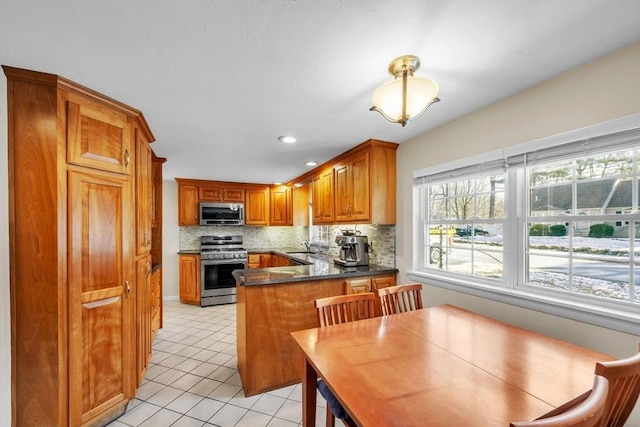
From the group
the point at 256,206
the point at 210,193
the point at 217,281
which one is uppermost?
the point at 210,193

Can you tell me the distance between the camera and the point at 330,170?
364cm

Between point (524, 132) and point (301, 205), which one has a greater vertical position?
point (524, 132)

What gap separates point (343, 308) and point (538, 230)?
4.69ft

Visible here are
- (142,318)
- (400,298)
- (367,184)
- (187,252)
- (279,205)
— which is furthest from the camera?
(279,205)

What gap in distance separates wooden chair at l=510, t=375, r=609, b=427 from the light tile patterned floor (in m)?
1.69

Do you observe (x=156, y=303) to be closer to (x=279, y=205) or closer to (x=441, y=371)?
(x=279, y=205)

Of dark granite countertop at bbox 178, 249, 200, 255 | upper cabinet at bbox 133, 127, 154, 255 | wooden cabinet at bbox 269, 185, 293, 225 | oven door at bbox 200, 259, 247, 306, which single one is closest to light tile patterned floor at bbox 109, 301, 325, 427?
upper cabinet at bbox 133, 127, 154, 255

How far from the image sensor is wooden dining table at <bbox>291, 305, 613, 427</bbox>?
90cm

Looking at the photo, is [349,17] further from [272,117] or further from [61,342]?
[61,342]

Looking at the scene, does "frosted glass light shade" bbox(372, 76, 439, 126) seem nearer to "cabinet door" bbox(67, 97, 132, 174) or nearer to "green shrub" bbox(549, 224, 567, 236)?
"green shrub" bbox(549, 224, 567, 236)

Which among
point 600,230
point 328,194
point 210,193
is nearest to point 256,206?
point 210,193

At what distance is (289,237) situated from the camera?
612cm

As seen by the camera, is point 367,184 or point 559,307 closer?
point 559,307

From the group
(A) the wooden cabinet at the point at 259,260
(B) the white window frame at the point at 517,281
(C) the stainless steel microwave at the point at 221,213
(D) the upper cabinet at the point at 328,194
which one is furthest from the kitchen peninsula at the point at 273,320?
(C) the stainless steel microwave at the point at 221,213
